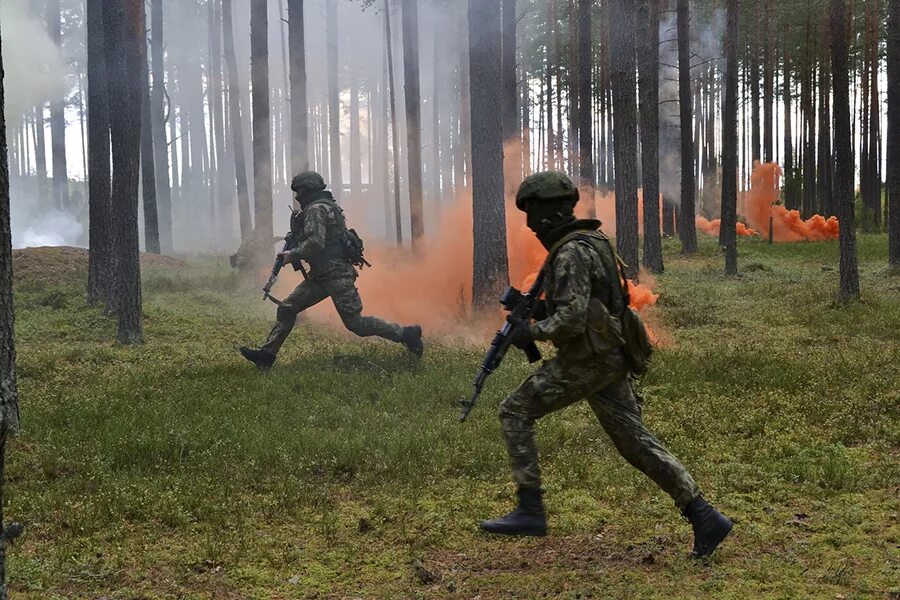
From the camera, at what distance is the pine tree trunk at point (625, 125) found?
1566cm

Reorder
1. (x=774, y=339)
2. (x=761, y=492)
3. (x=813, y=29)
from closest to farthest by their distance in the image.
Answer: (x=761, y=492), (x=774, y=339), (x=813, y=29)

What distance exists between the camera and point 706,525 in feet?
13.9

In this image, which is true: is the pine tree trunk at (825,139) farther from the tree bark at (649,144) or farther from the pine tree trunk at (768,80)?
the tree bark at (649,144)

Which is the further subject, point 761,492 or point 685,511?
point 761,492

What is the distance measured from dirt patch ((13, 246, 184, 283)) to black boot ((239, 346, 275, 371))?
8.92 m

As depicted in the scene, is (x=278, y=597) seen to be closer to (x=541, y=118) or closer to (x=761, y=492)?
(x=761, y=492)

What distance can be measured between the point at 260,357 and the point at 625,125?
980 cm

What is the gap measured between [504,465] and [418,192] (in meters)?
18.2

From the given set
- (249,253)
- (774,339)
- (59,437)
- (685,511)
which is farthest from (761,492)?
(249,253)

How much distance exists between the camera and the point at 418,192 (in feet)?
77.9

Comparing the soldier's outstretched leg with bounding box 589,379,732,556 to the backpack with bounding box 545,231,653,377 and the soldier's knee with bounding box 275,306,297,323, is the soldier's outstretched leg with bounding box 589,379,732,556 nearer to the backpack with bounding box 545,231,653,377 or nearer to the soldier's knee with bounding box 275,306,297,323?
the backpack with bounding box 545,231,653,377

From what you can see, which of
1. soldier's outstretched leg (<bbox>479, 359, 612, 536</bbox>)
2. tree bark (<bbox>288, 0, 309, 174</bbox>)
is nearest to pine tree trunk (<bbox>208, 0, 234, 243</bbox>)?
tree bark (<bbox>288, 0, 309, 174</bbox>)

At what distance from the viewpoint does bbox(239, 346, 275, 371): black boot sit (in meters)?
9.18

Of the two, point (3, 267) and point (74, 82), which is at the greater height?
point (74, 82)
